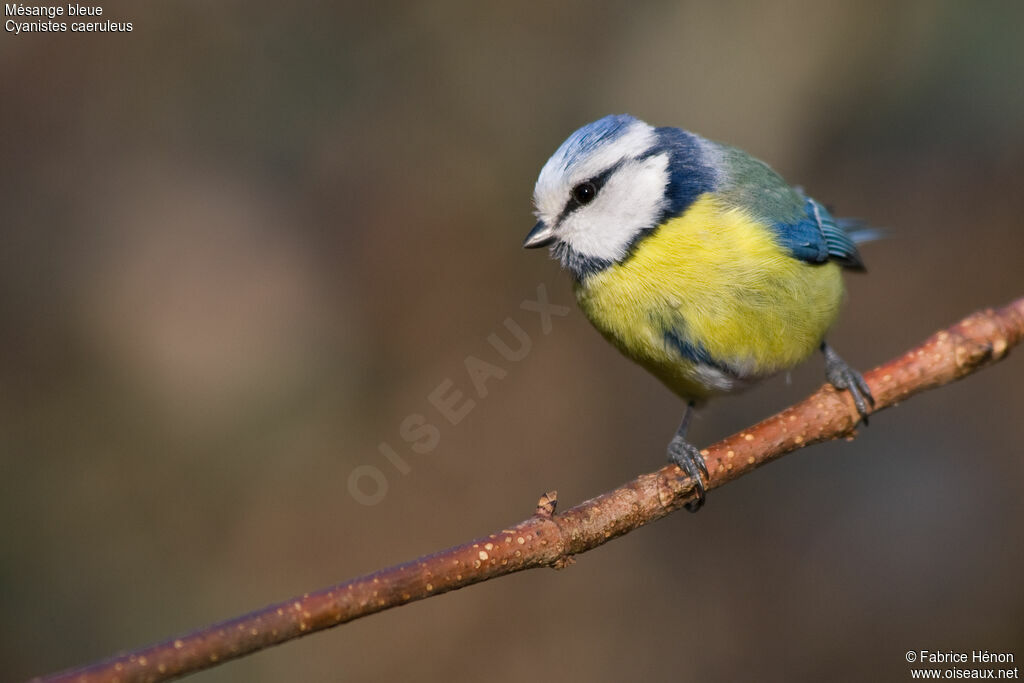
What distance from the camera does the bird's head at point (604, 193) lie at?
2656mm

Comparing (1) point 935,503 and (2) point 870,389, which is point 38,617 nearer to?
(2) point 870,389

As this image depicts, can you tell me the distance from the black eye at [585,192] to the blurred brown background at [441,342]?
6.11 feet

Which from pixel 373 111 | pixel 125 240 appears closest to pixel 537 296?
pixel 373 111

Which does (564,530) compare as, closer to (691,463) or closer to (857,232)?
(691,463)

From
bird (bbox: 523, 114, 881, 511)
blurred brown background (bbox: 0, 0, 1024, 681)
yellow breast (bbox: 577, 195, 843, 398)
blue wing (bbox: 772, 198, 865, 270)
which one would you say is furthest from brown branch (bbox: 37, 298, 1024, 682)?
blurred brown background (bbox: 0, 0, 1024, 681)

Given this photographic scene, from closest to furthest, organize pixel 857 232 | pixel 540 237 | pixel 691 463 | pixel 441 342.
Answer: pixel 691 463, pixel 540 237, pixel 857 232, pixel 441 342

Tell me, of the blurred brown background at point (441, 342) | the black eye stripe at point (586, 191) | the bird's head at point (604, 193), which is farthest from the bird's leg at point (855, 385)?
the blurred brown background at point (441, 342)

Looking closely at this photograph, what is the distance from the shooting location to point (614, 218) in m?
2.71

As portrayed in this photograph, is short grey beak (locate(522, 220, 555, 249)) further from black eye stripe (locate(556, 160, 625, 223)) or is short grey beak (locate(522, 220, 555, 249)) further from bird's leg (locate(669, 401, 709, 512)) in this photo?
bird's leg (locate(669, 401, 709, 512))

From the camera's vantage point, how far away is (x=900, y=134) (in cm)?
434

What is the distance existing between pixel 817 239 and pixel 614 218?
29.5 inches

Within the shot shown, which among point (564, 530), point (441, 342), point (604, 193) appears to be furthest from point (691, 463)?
point (441, 342)

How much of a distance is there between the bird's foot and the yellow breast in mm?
237

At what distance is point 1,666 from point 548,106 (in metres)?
3.56
